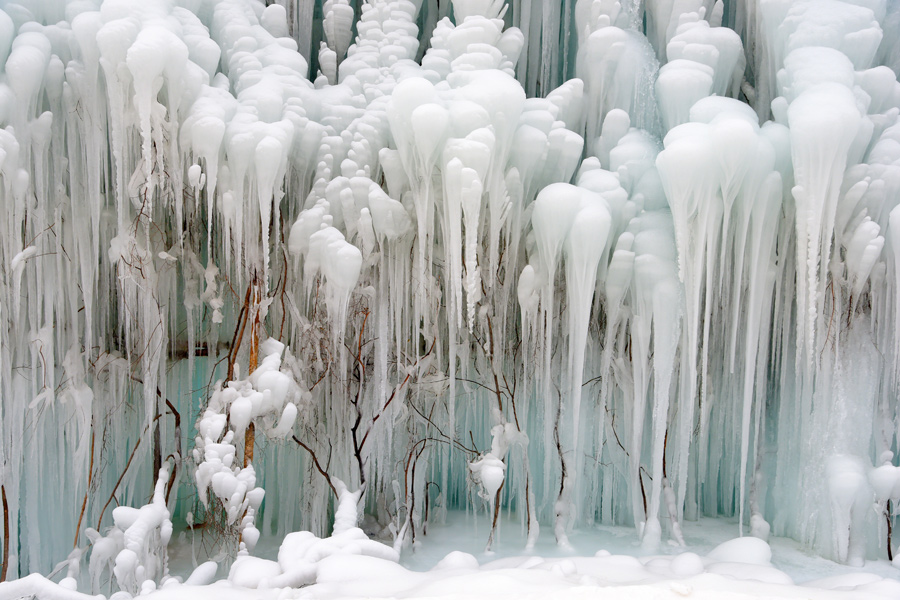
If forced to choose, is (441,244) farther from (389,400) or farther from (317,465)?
(317,465)

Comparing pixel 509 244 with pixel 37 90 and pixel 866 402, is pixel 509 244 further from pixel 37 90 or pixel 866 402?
pixel 37 90

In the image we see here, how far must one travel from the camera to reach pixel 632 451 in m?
3.70

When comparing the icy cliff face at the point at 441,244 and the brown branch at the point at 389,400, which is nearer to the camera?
the icy cliff face at the point at 441,244

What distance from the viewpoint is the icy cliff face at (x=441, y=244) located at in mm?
2951

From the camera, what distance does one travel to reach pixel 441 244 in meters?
3.58

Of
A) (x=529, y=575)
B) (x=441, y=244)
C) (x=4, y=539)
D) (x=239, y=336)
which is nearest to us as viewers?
(x=529, y=575)

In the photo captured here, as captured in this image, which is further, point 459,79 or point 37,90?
point 459,79

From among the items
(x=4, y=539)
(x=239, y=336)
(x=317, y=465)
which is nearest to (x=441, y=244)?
(x=239, y=336)

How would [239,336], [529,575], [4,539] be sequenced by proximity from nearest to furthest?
[529,575] < [4,539] < [239,336]

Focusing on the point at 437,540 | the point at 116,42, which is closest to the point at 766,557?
the point at 437,540

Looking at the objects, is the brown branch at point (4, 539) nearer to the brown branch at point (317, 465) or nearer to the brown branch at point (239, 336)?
the brown branch at point (239, 336)

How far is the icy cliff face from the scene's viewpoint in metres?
2.95

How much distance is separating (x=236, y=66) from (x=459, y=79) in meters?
1.15

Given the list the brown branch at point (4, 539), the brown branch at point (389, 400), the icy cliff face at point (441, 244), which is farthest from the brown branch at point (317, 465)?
the brown branch at point (4, 539)
